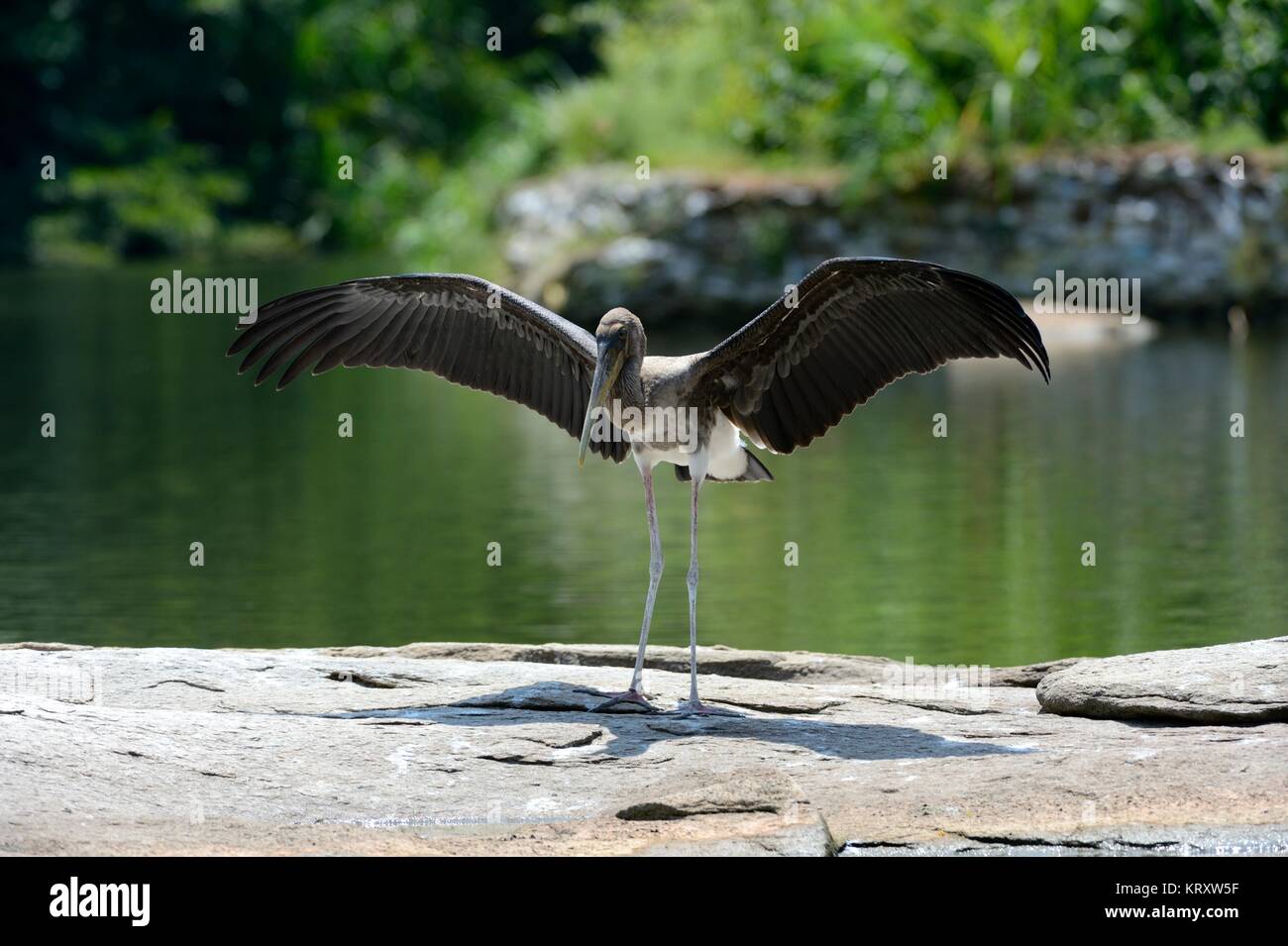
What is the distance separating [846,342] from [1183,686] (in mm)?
2004

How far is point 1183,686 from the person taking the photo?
7.55m

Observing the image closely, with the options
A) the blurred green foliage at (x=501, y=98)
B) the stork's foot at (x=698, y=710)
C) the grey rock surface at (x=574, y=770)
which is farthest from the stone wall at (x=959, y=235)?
the grey rock surface at (x=574, y=770)

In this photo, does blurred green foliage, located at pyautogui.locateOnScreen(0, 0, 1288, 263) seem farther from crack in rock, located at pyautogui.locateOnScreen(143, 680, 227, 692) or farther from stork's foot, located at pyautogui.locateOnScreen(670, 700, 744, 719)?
crack in rock, located at pyautogui.locateOnScreen(143, 680, 227, 692)

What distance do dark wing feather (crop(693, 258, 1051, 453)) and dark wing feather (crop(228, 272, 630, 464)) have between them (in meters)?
0.73

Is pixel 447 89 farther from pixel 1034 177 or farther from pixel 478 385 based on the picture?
pixel 478 385

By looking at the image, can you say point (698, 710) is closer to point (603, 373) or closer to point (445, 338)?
point (603, 373)

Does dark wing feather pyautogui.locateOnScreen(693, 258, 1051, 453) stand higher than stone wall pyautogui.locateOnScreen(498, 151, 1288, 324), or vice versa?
stone wall pyautogui.locateOnScreen(498, 151, 1288, 324)

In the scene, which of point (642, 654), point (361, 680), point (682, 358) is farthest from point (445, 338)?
point (642, 654)

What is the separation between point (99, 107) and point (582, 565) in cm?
3683

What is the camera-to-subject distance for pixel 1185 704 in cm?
747

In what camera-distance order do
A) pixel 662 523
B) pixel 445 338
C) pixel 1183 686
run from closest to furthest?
pixel 1183 686, pixel 445 338, pixel 662 523

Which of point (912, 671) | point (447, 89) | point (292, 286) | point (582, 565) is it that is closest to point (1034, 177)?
point (292, 286)

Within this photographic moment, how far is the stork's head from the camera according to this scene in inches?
306

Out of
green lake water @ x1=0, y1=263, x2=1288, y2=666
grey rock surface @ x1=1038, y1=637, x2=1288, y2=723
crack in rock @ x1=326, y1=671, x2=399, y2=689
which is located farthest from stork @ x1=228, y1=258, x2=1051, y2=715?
green lake water @ x1=0, y1=263, x2=1288, y2=666
